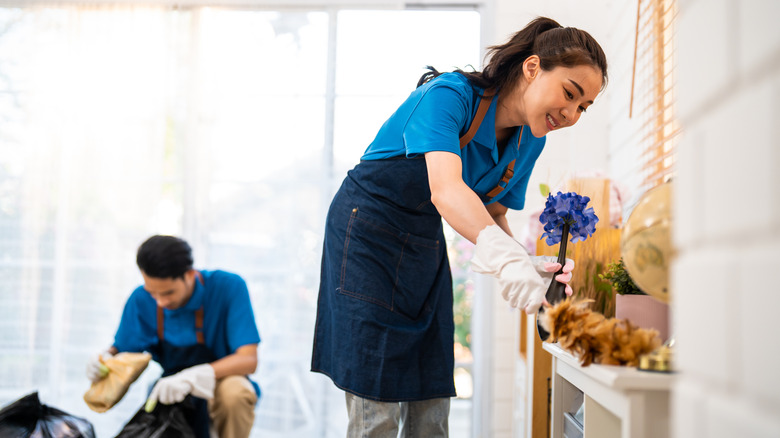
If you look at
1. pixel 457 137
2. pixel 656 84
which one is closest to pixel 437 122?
pixel 457 137

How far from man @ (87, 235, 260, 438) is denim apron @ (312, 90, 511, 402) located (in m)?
0.75

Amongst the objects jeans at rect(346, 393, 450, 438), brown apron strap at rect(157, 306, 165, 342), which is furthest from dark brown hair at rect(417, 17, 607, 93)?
brown apron strap at rect(157, 306, 165, 342)

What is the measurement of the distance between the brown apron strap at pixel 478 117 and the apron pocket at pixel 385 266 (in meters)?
0.24

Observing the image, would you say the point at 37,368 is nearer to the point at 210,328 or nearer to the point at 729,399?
the point at 210,328

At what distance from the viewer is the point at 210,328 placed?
2105mm

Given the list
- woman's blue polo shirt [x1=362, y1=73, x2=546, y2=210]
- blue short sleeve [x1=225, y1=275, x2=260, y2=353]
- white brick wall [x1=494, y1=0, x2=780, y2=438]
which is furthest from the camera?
blue short sleeve [x1=225, y1=275, x2=260, y2=353]

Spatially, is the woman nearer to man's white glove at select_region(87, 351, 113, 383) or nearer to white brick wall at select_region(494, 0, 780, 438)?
white brick wall at select_region(494, 0, 780, 438)

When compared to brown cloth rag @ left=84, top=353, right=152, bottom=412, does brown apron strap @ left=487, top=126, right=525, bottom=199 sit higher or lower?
higher

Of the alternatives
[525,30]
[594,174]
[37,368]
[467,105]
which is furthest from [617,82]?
[37,368]

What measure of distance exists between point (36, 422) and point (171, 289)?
566mm

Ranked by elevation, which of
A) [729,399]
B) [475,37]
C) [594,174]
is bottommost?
[729,399]

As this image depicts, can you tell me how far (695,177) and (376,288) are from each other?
87 centimetres

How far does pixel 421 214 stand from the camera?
1340 mm

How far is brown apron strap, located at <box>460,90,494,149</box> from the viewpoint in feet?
4.21
